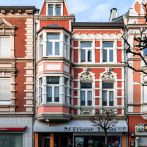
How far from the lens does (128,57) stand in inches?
1374

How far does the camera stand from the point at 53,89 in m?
33.8

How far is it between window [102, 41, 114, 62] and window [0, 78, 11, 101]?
286 inches

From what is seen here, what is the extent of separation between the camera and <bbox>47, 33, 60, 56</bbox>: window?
34156 millimetres

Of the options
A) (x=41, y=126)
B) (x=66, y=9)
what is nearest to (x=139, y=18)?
(x=66, y=9)

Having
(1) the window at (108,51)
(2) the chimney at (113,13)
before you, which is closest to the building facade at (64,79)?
(1) the window at (108,51)

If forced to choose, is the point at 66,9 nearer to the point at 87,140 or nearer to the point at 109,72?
the point at 109,72

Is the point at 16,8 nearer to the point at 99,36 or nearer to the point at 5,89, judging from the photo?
the point at 5,89

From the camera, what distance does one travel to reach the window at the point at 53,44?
3416cm

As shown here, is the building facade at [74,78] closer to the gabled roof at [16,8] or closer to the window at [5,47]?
the gabled roof at [16,8]

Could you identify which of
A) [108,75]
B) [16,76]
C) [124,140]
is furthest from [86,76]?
[124,140]

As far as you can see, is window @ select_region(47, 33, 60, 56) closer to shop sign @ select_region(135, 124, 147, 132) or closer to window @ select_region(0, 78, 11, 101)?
window @ select_region(0, 78, 11, 101)

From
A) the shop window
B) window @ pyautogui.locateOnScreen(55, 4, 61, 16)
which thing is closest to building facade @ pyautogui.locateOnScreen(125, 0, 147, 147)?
window @ pyautogui.locateOnScreen(55, 4, 61, 16)

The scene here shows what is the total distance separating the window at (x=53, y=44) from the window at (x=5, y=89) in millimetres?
3749

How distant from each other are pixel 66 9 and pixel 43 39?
3.07m
